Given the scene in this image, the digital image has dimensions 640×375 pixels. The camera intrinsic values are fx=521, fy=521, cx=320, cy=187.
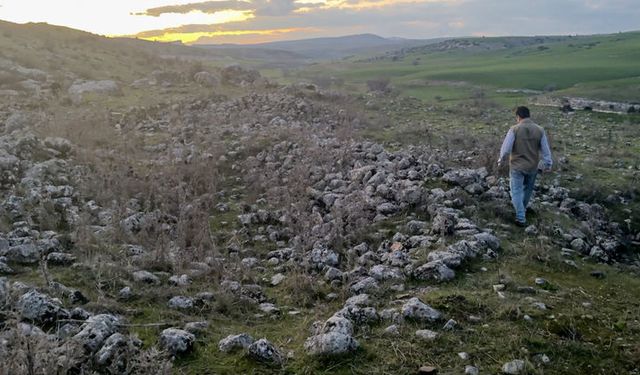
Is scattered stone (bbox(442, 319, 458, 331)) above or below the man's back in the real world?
below

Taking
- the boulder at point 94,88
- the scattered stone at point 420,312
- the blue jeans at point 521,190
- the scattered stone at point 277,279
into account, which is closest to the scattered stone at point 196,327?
the scattered stone at point 277,279

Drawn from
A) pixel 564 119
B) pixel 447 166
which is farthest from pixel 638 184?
pixel 564 119

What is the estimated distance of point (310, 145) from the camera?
Answer: 1416cm

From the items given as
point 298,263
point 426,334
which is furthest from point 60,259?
point 426,334

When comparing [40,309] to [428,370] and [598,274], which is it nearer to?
[428,370]

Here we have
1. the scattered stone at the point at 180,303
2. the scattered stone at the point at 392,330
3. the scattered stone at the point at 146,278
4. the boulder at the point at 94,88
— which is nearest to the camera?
the scattered stone at the point at 392,330

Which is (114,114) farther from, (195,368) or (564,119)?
(564,119)

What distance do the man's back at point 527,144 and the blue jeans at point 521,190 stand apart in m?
0.14

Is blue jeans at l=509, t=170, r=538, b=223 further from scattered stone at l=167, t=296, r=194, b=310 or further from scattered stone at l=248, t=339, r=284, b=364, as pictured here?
scattered stone at l=167, t=296, r=194, b=310

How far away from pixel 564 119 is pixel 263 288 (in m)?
23.6

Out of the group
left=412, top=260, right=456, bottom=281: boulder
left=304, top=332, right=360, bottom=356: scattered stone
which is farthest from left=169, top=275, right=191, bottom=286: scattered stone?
left=412, top=260, right=456, bottom=281: boulder

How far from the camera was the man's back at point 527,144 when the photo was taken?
967cm

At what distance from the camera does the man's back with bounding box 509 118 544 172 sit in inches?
381

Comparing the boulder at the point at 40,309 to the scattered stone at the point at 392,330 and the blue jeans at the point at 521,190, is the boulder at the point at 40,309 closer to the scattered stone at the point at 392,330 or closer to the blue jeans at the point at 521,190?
the scattered stone at the point at 392,330
